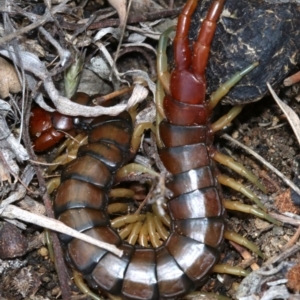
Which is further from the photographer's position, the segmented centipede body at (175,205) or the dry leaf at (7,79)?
the dry leaf at (7,79)

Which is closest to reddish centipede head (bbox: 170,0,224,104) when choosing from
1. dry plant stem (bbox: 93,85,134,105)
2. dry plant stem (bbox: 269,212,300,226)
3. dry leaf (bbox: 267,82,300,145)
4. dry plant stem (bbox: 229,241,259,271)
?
dry plant stem (bbox: 93,85,134,105)

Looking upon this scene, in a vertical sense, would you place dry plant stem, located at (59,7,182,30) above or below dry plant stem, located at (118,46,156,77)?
above

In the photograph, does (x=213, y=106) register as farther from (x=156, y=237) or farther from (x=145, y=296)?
(x=145, y=296)

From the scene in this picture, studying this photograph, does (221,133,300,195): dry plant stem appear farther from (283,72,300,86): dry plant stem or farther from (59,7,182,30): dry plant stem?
(59,7,182,30): dry plant stem

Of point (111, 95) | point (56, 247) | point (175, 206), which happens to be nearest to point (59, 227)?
point (56, 247)

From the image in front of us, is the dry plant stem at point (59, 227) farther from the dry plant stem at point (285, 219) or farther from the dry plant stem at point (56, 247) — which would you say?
the dry plant stem at point (285, 219)

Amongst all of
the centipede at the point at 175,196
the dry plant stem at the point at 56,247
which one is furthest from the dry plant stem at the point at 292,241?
the dry plant stem at the point at 56,247

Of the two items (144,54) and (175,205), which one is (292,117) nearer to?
(175,205)

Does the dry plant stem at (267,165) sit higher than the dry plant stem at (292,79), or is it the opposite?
the dry plant stem at (292,79)
